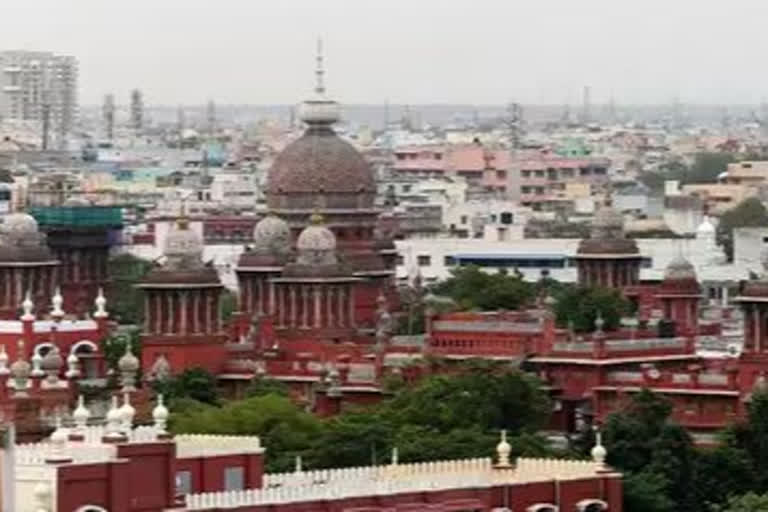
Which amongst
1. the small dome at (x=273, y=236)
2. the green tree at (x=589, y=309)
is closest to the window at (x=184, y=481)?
the green tree at (x=589, y=309)

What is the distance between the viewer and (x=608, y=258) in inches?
2729

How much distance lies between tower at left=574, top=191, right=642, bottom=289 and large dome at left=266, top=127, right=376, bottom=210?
11.4ft

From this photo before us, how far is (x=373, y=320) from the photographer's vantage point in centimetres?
6662

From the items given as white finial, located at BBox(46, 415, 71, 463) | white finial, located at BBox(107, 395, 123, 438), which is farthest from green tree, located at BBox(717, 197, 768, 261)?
white finial, located at BBox(46, 415, 71, 463)

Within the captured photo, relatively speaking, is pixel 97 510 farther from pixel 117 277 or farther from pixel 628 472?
pixel 117 277

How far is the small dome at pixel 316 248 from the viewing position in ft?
208

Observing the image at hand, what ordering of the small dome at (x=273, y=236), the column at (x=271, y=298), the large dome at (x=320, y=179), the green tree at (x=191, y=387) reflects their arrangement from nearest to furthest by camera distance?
the green tree at (x=191, y=387) < the column at (x=271, y=298) < the small dome at (x=273, y=236) < the large dome at (x=320, y=179)

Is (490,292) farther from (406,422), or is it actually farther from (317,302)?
(406,422)

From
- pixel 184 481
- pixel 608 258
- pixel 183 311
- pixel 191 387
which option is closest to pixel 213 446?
pixel 184 481

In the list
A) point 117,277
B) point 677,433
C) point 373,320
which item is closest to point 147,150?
point 117,277

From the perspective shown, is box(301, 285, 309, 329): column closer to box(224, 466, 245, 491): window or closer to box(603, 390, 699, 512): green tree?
box(603, 390, 699, 512): green tree

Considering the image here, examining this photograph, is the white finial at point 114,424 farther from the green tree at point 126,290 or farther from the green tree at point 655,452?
the green tree at point 126,290

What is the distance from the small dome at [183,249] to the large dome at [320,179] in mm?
5623

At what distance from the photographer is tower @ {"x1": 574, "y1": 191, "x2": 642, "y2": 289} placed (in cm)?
6931
